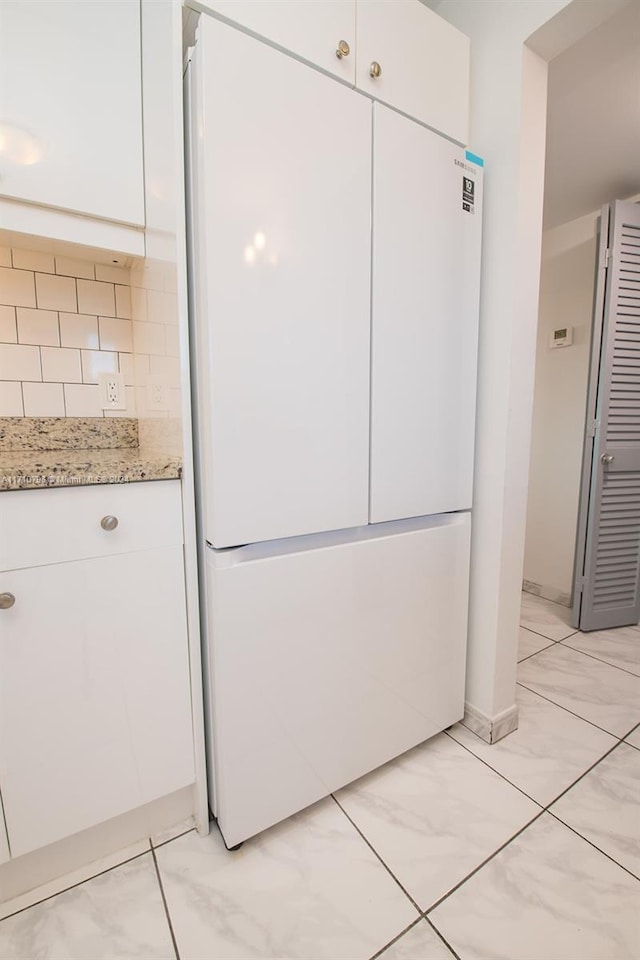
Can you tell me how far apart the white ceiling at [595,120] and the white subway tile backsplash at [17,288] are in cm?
189

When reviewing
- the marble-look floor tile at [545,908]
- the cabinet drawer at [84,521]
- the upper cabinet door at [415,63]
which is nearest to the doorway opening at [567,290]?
the upper cabinet door at [415,63]

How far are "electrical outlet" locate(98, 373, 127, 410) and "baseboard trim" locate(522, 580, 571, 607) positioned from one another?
100 inches

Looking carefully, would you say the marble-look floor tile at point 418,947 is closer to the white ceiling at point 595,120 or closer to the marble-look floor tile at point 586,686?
the marble-look floor tile at point 586,686

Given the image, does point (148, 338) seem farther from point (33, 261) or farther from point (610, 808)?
point (610, 808)

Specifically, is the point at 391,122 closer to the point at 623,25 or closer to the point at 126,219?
the point at 126,219

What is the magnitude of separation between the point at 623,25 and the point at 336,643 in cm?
201

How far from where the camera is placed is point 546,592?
8.36 feet

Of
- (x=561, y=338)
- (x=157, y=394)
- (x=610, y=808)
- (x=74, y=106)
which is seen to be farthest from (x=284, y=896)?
(x=561, y=338)

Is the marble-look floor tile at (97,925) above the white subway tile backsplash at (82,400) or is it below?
below

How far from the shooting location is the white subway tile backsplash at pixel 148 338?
41.0 inches

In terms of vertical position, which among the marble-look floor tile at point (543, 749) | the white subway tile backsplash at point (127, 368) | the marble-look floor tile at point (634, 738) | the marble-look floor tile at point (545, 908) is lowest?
the marble-look floor tile at point (634, 738)

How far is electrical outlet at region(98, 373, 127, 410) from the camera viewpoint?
4.42 feet

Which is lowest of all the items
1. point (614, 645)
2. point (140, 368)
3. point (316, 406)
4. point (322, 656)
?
point (614, 645)

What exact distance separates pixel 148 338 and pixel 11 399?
0.46m
